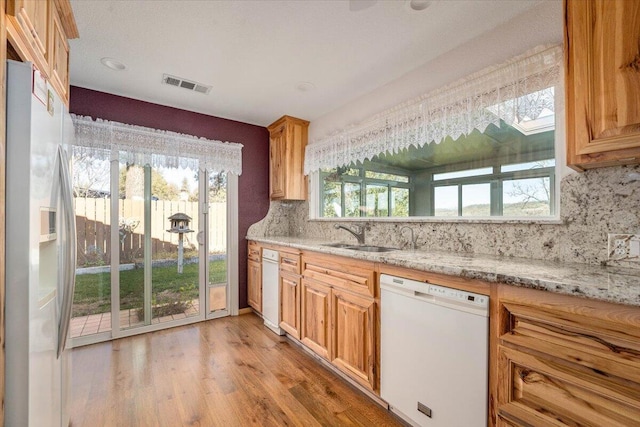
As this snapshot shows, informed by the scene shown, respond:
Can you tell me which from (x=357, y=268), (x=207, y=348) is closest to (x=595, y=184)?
(x=357, y=268)

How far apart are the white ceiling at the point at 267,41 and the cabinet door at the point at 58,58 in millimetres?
280

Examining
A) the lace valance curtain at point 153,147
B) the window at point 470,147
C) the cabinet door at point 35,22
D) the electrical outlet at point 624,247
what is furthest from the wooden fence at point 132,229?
the electrical outlet at point 624,247

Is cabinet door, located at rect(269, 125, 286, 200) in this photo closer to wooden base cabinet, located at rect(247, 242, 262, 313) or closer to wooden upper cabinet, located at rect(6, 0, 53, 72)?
wooden base cabinet, located at rect(247, 242, 262, 313)

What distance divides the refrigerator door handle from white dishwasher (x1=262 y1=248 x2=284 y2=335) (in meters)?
1.78

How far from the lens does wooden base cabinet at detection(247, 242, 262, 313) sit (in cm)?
330

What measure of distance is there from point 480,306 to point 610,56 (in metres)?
1.14

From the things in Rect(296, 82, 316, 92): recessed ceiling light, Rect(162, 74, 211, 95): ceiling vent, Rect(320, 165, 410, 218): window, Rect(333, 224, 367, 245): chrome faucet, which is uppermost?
Rect(162, 74, 211, 95): ceiling vent

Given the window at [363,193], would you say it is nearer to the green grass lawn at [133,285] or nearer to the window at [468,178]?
the window at [468,178]

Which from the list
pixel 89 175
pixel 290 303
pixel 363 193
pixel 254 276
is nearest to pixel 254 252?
pixel 254 276

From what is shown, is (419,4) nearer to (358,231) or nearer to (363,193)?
(363,193)

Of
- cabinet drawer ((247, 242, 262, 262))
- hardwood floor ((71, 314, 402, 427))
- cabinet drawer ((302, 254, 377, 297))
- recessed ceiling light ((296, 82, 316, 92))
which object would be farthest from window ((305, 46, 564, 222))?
hardwood floor ((71, 314, 402, 427))

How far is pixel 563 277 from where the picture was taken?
1.13 meters

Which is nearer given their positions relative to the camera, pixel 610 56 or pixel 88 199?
pixel 610 56

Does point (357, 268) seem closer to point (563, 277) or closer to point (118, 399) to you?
point (563, 277)
